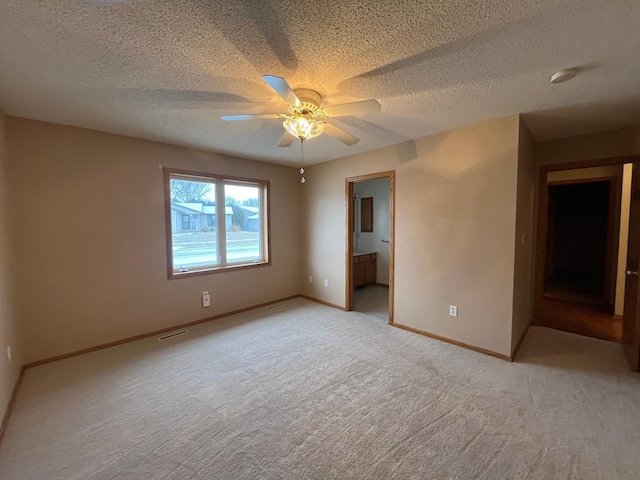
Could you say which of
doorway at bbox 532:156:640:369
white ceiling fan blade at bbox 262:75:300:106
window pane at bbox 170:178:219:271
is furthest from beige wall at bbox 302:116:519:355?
window pane at bbox 170:178:219:271

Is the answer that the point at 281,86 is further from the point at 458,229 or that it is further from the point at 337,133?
the point at 458,229

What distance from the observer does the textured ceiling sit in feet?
4.25

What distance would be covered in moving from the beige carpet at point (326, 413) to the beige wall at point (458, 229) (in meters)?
0.42

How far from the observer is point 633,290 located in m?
2.73

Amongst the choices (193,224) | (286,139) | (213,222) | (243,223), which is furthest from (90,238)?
(286,139)

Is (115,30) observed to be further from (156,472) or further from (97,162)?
(156,472)

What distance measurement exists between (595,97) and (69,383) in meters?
5.07

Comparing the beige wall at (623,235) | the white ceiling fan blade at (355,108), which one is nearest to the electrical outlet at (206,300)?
the white ceiling fan blade at (355,108)

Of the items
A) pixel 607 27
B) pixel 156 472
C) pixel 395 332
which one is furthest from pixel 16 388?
pixel 607 27

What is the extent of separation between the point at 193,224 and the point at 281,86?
281 cm

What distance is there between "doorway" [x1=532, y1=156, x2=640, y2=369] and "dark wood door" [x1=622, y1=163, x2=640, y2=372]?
0.01 m

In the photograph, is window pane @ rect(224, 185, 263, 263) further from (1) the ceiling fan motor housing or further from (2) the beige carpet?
(1) the ceiling fan motor housing

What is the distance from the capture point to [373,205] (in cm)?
598

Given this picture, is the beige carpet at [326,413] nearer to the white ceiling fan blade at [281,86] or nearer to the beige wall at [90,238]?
the beige wall at [90,238]
